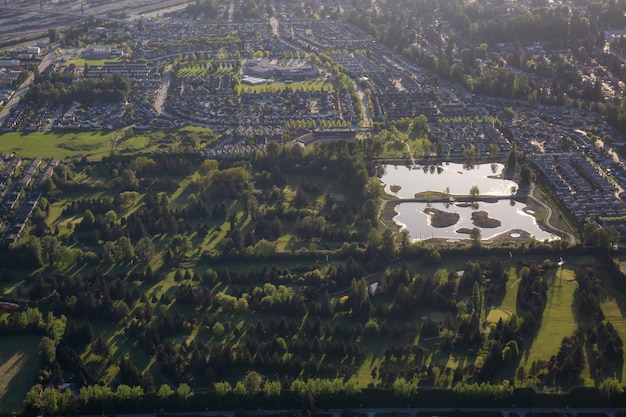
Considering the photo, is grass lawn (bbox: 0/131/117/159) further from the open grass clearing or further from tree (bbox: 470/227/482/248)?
the open grass clearing

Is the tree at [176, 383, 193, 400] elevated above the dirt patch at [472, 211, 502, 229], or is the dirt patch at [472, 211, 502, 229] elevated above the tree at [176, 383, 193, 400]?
the tree at [176, 383, 193, 400]

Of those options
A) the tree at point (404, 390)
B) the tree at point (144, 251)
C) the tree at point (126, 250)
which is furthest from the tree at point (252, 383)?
the tree at point (126, 250)

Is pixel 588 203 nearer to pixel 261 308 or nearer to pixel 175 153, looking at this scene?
pixel 261 308

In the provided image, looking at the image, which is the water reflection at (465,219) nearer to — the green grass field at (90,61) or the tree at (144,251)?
the tree at (144,251)

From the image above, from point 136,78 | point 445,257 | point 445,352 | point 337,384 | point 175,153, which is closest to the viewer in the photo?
point 337,384

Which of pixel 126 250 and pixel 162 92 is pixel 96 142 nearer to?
pixel 162 92

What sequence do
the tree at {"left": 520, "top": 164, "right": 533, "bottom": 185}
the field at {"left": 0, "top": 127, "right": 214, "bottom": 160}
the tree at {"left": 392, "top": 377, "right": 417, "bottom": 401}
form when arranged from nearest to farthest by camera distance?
the tree at {"left": 392, "top": 377, "right": 417, "bottom": 401}
the tree at {"left": 520, "top": 164, "right": 533, "bottom": 185}
the field at {"left": 0, "top": 127, "right": 214, "bottom": 160}

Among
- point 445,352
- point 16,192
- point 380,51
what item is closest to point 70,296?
point 16,192

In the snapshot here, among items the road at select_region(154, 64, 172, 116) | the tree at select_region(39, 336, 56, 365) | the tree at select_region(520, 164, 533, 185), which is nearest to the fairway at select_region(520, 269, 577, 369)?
the tree at select_region(520, 164, 533, 185)
